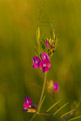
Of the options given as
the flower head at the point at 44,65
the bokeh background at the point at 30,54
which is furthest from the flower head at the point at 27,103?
the bokeh background at the point at 30,54

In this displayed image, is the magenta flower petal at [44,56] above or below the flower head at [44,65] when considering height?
above

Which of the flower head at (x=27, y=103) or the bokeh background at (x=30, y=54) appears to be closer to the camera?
the flower head at (x=27, y=103)

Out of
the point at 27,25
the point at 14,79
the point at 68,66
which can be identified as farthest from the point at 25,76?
the point at 27,25

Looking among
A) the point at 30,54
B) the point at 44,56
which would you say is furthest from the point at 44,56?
the point at 30,54

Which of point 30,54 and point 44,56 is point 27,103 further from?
point 30,54

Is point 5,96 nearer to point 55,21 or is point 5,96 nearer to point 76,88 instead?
point 76,88

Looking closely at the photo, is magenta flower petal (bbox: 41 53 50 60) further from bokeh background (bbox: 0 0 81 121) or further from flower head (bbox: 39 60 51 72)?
bokeh background (bbox: 0 0 81 121)

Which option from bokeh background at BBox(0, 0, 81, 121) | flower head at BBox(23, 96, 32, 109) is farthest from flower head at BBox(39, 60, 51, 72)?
bokeh background at BBox(0, 0, 81, 121)

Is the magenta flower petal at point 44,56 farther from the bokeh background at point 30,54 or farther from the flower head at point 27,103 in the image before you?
the bokeh background at point 30,54
